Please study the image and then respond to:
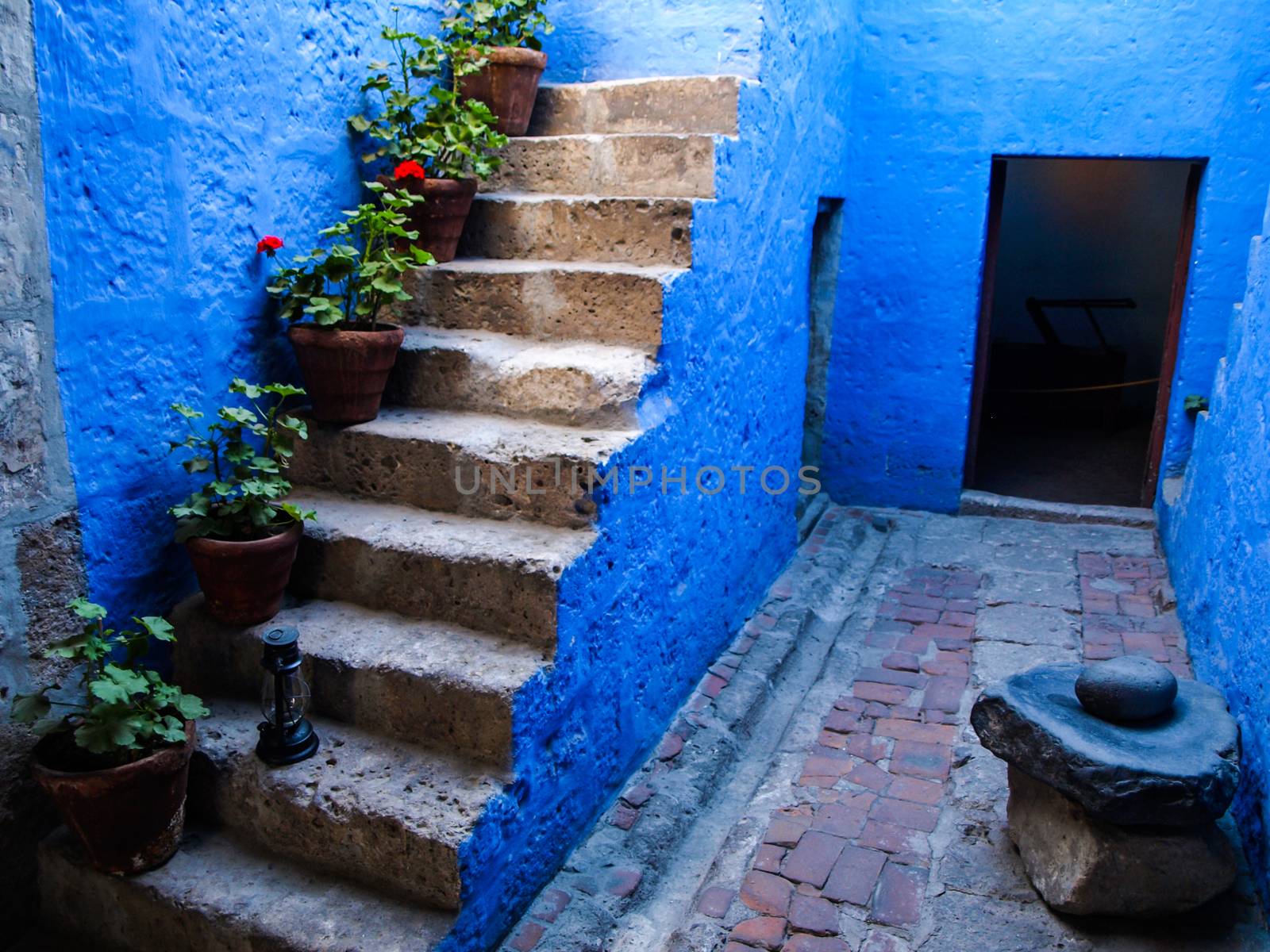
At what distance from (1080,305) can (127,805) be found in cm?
993

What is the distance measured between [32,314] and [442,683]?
1.48m

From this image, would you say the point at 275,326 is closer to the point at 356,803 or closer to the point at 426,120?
the point at 426,120

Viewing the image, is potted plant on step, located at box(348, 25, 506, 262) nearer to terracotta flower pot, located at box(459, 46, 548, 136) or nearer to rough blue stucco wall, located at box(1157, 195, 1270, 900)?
terracotta flower pot, located at box(459, 46, 548, 136)

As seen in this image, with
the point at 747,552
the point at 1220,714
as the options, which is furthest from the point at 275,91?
the point at 1220,714

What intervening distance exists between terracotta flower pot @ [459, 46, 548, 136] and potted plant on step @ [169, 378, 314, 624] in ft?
6.97

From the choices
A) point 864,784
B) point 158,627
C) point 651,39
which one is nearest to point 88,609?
point 158,627

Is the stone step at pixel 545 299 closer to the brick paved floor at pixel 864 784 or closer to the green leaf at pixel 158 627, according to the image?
the brick paved floor at pixel 864 784

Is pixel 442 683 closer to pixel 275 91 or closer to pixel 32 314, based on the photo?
pixel 32 314

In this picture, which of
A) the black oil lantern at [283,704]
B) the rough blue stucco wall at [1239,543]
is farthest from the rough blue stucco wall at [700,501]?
the rough blue stucco wall at [1239,543]

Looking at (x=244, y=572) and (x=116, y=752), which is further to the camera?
(x=244, y=572)

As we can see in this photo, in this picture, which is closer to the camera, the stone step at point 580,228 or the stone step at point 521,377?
the stone step at point 521,377

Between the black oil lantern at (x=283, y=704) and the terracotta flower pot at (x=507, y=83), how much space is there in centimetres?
276

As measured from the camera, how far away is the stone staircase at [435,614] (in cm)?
262

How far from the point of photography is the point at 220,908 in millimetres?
2582
